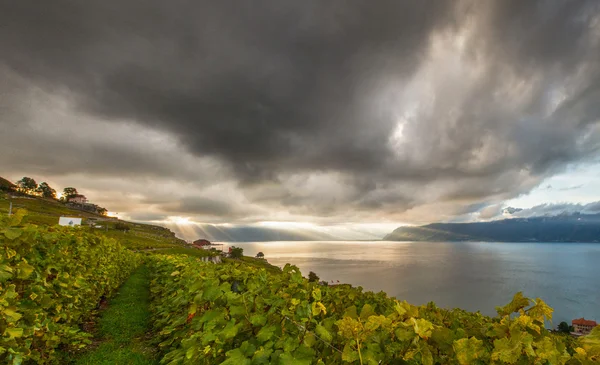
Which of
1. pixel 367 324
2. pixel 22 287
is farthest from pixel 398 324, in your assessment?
pixel 22 287

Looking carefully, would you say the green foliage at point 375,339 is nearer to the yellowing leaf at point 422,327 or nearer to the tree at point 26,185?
the yellowing leaf at point 422,327

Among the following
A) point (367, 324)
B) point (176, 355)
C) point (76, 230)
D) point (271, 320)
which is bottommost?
point (176, 355)

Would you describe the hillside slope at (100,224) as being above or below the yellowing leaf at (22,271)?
above

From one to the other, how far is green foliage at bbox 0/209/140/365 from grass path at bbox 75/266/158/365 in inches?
30.8

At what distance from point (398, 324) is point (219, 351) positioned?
1.94 m

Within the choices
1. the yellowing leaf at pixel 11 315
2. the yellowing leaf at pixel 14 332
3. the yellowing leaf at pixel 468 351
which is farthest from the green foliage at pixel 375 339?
the yellowing leaf at pixel 11 315

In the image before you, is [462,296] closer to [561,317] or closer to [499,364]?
[561,317]

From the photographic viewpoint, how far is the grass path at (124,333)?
738cm

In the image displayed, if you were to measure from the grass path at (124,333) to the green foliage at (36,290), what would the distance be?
78 centimetres

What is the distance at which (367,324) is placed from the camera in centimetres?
231

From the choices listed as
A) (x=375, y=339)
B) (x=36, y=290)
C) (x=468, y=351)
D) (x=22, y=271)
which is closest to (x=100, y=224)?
(x=36, y=290)

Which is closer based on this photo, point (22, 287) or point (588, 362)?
point (588, 362)

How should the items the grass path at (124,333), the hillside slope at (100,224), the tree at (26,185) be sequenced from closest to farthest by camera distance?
the grass path at (124,333), the hillside slope at (100,224), the tree at (26,185)

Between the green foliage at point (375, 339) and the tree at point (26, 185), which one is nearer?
the green foliage at point (375, 339)
